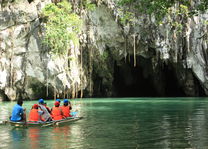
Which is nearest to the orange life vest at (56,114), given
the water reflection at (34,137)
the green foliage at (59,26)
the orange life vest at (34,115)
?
the orange life vest at (34,115)

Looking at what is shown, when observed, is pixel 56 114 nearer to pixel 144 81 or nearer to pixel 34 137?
pixel 34 137

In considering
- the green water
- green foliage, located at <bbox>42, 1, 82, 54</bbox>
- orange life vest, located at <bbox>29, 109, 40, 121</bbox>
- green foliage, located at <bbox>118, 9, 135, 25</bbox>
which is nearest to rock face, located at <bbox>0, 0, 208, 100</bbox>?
green foliage, located at <bbox>118, 9, 135, 25</bbox>

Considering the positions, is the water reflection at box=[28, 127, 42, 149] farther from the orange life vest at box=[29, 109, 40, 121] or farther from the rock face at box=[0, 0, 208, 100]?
the rock face at box=[0, 0, 208, 100]

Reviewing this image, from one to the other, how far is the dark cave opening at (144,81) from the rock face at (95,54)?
41 centimetres

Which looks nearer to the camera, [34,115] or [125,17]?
[34,115]

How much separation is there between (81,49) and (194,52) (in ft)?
41.1

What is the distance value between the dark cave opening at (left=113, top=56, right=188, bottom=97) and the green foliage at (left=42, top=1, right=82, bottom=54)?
850 centimetres

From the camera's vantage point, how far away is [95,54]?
1608 inches

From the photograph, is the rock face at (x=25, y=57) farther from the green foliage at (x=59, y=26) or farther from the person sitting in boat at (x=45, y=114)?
the person sitting in boat at (x=45, y=114)

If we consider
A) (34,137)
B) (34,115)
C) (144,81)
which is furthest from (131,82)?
(34,137)

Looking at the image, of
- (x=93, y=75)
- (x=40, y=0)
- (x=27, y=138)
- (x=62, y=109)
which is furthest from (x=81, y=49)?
(x=27, y=138)

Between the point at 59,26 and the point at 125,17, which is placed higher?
the point at 125,17

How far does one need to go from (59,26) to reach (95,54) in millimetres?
6238

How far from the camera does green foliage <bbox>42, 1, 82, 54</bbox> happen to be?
36.4m
